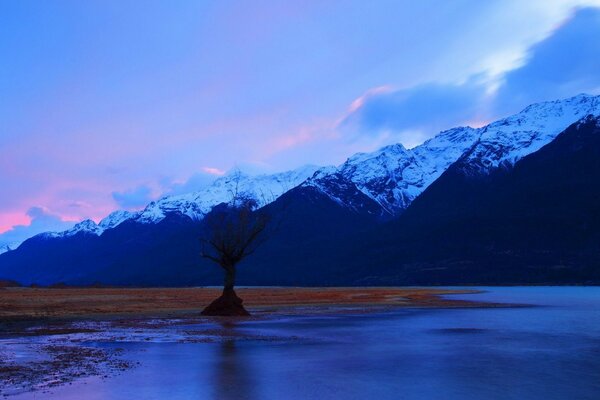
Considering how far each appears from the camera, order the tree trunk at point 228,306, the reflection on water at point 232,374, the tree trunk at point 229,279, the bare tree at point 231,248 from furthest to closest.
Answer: the tree trunk at point 229,279
the bare tree at point 231,248
the tree trunk at point 228,306
the reflection on water at point 232,374

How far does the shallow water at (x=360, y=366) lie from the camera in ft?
60.3

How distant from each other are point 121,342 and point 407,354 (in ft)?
45.0

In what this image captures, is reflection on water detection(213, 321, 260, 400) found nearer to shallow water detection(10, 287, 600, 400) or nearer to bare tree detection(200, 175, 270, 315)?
shallow water detection(10, 287, 600, 400)

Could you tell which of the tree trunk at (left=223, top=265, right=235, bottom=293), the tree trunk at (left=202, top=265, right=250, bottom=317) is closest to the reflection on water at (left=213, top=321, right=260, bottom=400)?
the tree trunk at (left=202, top=265, right=250, bottom=317)

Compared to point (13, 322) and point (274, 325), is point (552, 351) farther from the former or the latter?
point (13, 322)

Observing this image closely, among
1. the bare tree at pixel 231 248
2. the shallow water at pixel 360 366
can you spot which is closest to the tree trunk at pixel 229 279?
the bare tree at pixel 231 248

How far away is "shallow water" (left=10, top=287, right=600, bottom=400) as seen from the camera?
1838 centimetres

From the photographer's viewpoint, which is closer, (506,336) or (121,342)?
(121,342)

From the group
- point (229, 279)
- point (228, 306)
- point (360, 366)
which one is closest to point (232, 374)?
point (360, 366)

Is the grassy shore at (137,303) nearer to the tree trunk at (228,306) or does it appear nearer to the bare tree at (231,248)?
the tree trunk at (228,306)

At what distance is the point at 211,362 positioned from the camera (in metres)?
24.3

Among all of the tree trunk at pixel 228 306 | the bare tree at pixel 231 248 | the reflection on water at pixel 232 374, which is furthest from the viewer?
the bare tree at pixel 231 248

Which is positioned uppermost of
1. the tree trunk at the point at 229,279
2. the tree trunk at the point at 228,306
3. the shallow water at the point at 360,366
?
the tree trunk at the point at 229,279

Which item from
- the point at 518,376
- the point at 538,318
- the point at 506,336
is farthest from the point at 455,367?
the point at 538,318
